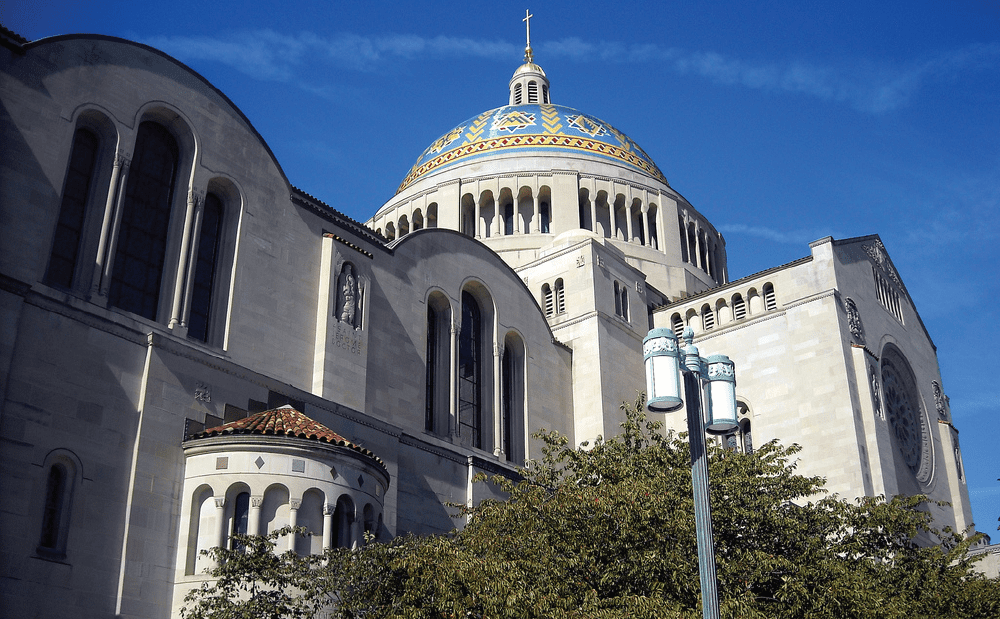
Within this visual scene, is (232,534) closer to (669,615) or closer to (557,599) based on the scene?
(557,599)

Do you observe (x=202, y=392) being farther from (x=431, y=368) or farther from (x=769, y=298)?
(x=769, y=298)

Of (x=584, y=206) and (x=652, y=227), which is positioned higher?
(x=584, y=206)

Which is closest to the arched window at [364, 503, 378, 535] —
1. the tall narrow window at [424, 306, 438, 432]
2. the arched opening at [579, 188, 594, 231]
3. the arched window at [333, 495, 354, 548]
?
the arched window at [333, 495, 354, 548]

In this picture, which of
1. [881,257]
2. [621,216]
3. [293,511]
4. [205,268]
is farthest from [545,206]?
[293,511]

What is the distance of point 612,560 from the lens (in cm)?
1788

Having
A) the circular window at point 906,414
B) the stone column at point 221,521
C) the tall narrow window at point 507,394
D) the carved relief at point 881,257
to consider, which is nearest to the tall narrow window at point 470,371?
the tall narrow window at point 507,394

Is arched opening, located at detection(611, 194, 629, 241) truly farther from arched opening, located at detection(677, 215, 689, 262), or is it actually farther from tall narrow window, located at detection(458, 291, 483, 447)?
tall narrow window, located at detection(458, 291, 483, 447)

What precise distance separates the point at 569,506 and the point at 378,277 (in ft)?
41.6

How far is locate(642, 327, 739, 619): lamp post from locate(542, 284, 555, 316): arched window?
27.2 metres

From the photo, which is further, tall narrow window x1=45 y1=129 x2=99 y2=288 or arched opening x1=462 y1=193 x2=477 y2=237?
arched opening x1=462 y1=193 x2=477 y2=237

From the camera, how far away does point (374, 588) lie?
59.9 feet

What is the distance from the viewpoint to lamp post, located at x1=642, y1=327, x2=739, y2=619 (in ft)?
36.6

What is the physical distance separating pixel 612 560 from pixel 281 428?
747cm

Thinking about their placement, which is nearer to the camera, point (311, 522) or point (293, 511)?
point (293, 511)
